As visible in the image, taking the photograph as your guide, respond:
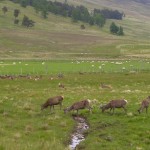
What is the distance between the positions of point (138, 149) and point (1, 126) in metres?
10.1

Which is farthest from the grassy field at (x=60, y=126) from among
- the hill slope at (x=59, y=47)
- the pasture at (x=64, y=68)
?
the hill slope at (x=59, y=47)

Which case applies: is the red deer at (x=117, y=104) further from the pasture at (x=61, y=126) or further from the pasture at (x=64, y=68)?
the pasture at (x=64, y=68)

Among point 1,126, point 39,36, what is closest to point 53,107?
point 1,126

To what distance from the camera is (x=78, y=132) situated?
2728 cm

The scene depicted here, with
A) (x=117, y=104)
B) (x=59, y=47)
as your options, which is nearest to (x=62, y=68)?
(x=117, y=104)

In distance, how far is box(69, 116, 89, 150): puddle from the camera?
2463cm

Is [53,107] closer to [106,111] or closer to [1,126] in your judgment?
[106,111]

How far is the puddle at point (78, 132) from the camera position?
24.6 m

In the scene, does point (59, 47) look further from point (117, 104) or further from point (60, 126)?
point (60, 126)

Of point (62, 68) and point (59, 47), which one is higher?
point (62, 68)

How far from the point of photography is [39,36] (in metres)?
169

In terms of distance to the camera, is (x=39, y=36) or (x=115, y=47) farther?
(x=39, y=36)

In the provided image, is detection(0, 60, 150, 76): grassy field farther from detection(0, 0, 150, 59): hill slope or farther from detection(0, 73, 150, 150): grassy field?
detection(0, 0, 150, 59): hill slope

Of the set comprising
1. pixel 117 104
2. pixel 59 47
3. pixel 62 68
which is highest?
pixel 117 104
